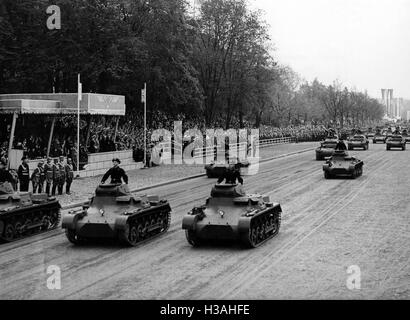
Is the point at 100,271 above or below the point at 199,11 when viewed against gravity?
below

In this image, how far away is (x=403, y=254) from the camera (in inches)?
552

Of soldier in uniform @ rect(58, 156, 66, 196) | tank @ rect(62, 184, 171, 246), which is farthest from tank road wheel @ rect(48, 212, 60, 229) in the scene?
soldier in uniform @ rect(58, 156, 66, 196)

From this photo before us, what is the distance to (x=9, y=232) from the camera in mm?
16438

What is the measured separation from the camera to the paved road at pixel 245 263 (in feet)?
36.0

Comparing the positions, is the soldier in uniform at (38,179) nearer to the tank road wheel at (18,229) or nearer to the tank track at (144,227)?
the tank road wheel at (18,229)

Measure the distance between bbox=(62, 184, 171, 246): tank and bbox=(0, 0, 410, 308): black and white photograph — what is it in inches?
2.0

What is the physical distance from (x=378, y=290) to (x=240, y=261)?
337cm

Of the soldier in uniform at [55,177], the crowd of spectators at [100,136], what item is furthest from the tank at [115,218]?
the crowd of spectators at [100,136]

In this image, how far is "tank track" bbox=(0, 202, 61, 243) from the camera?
53.6ft

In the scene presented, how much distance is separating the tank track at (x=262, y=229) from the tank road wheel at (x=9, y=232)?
20.2ft

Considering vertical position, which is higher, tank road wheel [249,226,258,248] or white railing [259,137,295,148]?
white railing [259,137,295,148]

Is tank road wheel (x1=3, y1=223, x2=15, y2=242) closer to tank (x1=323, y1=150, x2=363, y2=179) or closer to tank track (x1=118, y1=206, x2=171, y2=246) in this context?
tank track (x1=118, y1=206, x2=171, y2=246)

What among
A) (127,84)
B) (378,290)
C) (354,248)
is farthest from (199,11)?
(378,290)
